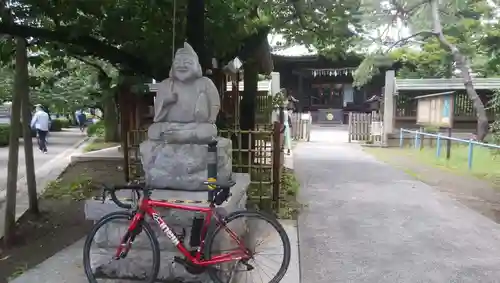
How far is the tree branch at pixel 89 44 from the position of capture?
5770 mm

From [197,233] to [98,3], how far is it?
3.77m

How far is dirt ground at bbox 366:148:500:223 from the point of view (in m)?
7.19

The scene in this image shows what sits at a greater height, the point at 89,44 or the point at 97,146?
the point at 89,44

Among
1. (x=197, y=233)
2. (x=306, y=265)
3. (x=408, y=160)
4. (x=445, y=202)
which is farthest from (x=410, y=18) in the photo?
(x=197, y=233)

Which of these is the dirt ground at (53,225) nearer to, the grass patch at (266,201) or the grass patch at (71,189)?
the grass patch at (71,189)

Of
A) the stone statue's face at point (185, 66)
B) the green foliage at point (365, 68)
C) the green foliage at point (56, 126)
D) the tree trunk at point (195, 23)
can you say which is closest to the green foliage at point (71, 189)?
the tree trunk at point (195, 23)

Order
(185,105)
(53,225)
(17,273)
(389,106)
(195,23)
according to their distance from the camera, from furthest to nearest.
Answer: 1. (389,106)
2. (53,225)
3. (195,23)
4. (17,273)
5. (185,105)

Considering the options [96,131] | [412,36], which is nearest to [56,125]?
[96,131]

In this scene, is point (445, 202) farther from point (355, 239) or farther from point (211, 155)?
point (211, 155)

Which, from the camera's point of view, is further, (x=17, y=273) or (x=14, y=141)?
(x=14, y=141)

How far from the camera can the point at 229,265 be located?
11.9 feet

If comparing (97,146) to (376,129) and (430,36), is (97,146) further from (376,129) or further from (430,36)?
(430,36)

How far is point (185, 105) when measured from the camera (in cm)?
412

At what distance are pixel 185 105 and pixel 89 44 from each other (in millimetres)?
3026
